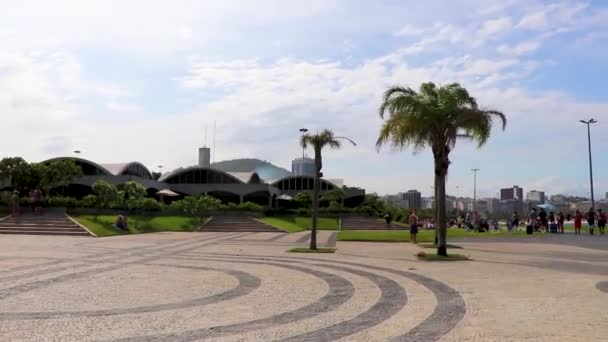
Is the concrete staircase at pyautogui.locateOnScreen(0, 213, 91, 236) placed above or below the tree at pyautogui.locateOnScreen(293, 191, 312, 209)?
below

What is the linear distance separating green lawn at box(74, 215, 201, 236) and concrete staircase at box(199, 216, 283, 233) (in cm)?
95

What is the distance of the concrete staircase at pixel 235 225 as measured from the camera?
40.2m

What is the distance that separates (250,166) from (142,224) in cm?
Result: 9003

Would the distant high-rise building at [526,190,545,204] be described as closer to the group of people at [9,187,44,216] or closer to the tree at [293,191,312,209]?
the tree at [293,191,312,209]

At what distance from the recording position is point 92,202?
40.2m

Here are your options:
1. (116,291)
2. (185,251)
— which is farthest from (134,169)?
(116,291)

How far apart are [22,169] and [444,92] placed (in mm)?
38689

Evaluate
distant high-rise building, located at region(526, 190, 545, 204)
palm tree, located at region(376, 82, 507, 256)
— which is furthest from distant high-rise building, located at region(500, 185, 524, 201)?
palm tree, located at region(376, 82, 507, 256)

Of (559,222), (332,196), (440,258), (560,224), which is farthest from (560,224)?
(332,196)

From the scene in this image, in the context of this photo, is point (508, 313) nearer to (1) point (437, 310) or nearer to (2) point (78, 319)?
(1) point (437, 310)

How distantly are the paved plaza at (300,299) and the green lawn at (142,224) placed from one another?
1651cm

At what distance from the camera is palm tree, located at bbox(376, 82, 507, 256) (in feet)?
60.7

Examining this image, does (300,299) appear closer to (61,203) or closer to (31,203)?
(61,203)

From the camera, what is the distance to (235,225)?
42031 mm
